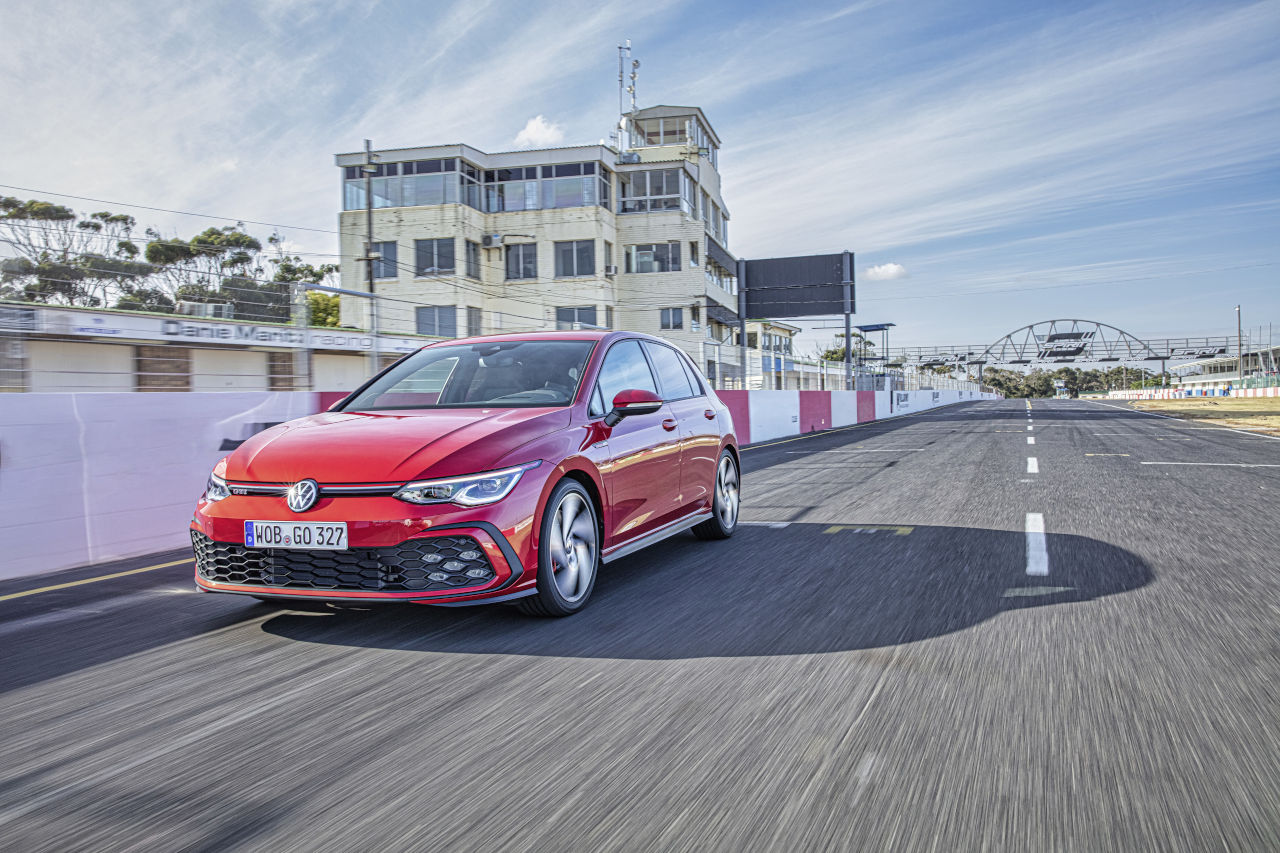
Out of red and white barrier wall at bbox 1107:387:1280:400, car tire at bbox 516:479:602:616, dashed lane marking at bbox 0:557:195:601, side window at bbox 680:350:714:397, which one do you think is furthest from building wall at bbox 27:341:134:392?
red and white barrier wall at bbox 1107:387:1280:400

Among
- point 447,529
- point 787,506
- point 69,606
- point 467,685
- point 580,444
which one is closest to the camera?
point 467,685

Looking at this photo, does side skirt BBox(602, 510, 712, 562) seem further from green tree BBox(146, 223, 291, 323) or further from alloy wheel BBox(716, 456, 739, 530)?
green tree BBox(146, 223, 291, 323)

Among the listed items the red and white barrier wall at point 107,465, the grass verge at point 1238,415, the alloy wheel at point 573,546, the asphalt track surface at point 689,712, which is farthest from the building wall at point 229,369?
the grass verge at point 1238,415

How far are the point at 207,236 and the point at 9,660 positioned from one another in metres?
11.8

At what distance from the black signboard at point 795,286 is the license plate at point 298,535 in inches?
1712

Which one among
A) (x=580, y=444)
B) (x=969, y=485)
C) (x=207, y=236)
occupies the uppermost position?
(x=207, y=236)

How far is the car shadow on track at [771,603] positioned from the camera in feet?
13.8

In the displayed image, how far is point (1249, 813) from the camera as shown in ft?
7.81

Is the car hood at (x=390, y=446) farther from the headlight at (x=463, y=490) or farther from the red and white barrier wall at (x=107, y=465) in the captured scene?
the red and white barrier wall at (x=107, y=465)

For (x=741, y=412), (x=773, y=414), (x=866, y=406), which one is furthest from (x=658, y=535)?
(x=866, y=406)

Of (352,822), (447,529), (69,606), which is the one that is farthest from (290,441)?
(352,822)

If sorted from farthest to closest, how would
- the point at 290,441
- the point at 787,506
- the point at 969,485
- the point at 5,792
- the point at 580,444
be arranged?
the point at 969,485
the point at 787,506
the point at 580,444
the point at 290,441
the point at 5,792

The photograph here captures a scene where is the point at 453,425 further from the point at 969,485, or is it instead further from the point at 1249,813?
the point at 969,485

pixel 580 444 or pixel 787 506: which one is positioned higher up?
pixel 580 444
